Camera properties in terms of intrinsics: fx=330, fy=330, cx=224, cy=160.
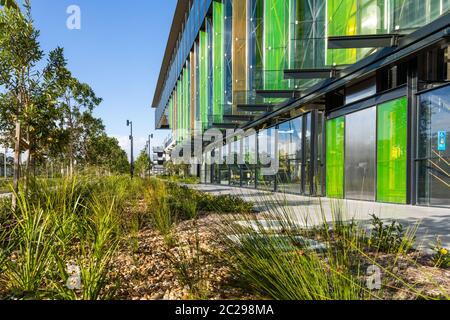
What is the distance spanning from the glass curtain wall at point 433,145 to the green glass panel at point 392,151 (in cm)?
40

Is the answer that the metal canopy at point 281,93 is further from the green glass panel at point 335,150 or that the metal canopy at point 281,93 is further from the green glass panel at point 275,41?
the green glass panel at point 335,150

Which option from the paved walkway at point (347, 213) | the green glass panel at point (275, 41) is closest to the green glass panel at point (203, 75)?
the green glass panel at point (275, 41)

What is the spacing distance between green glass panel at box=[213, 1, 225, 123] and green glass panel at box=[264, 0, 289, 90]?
639 centimetres

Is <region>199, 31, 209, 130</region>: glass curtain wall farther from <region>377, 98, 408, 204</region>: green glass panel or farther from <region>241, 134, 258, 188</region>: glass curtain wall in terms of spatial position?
<region>377, 98, 408, 204</region>: green glass panel

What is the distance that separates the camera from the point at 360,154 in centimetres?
1072

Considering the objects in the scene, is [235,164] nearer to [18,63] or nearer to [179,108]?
[18,63]

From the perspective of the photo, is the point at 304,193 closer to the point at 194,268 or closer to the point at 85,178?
the point at 85,178

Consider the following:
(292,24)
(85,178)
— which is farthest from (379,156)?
(85,178)

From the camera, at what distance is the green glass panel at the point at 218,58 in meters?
21.7

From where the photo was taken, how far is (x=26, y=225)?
3012mm

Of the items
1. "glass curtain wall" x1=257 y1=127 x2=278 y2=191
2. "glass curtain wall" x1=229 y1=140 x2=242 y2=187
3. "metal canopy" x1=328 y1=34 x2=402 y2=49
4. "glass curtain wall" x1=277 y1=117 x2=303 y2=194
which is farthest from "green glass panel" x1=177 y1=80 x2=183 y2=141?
"metal canopy" x1=328 y1=34 x2=402 y2=49

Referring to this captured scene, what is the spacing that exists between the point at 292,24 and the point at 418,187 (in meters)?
7.35

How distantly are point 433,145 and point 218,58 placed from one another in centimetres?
1696

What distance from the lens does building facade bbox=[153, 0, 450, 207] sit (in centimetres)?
795
